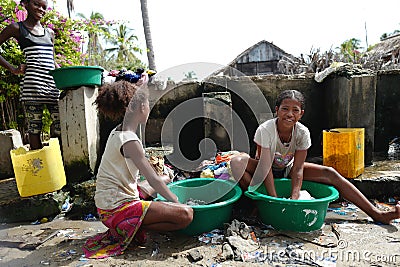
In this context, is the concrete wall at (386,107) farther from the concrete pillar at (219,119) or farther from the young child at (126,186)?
the young child at (126,186)

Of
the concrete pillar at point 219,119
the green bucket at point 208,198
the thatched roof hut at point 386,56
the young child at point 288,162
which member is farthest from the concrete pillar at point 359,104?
the thatched roof hut at point 386,56

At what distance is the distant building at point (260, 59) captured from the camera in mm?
13594

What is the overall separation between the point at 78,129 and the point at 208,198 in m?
1.51

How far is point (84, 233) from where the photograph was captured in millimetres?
2625

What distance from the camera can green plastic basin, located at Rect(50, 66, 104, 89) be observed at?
301 cm

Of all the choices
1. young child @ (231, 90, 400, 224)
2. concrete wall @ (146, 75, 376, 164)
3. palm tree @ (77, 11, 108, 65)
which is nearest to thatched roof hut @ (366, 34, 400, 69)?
concrete wall @ (146, 75, 376, 164)

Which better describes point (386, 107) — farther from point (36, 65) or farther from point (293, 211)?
point (36, 65)

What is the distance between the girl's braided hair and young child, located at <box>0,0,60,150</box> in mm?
1272

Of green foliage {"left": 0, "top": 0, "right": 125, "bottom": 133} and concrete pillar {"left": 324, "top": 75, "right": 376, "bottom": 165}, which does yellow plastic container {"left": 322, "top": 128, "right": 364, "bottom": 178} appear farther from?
green foliage {"left": 0, "top": 0, "right": 125, "bottom": 133}

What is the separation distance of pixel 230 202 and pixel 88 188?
146cm

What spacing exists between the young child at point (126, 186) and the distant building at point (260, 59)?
11.8 m

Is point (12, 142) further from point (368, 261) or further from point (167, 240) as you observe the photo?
point (368, 261)

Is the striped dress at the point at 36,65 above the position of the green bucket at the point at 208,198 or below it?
above

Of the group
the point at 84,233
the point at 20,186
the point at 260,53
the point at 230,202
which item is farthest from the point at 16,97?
the point at 260,53
